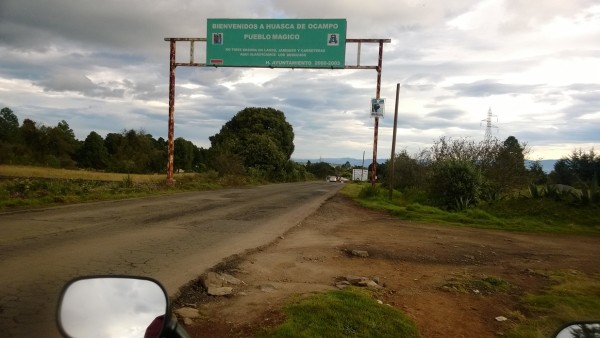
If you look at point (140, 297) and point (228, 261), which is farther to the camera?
point (228, 261)

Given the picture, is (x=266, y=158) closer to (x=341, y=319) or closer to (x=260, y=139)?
(x=260, y=139)

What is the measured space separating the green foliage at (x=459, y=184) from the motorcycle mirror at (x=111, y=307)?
665 inches

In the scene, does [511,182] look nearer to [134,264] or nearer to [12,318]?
[134,264]

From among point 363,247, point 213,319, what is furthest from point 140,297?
point 363,247

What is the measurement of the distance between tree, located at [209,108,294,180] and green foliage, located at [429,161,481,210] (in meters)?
25.8

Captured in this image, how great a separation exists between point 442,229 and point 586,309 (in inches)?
291

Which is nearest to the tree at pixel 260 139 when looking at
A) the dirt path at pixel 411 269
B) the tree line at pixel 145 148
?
the tree line at pixel 145 148

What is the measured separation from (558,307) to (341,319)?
2.64 meters

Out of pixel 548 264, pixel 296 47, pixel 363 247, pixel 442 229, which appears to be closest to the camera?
pixel 548 264

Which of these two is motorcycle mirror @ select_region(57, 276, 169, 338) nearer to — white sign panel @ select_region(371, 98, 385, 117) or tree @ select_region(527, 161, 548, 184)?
white sign panel @ select_region(371, 98, 385, 117)

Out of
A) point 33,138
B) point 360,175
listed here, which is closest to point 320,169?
point 360,175

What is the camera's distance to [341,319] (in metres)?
4.39

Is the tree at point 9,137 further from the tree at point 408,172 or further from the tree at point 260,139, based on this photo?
the tree at point 408,172

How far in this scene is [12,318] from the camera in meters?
4.43
